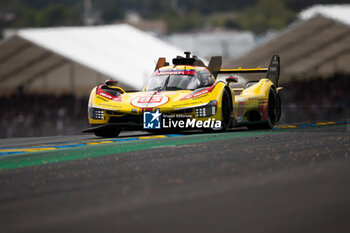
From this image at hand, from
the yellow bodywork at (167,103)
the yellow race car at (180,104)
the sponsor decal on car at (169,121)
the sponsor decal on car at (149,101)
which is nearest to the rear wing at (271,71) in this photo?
the yellow race car at (180,104)

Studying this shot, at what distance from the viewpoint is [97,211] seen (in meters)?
5.89

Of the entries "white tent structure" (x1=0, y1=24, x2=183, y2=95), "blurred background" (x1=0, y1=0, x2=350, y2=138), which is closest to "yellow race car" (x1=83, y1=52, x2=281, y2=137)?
"blurred background" (x1=0, y1=0, x2=350, y2=138)

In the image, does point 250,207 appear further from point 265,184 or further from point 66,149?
point 66,149

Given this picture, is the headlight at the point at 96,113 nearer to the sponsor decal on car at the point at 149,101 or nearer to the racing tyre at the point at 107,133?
the racing tyre at the point at 107,133

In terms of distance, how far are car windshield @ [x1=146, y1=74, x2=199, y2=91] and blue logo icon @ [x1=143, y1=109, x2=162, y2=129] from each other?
3.93 ft

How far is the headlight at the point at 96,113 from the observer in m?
13.7

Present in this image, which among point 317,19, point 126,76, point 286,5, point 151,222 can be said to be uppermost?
point 286,5

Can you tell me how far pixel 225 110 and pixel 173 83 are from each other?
3.95 feet

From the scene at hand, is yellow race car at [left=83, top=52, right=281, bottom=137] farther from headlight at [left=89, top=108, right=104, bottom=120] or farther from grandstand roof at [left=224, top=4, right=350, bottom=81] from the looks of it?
grandstand roof at [left=224, top=4, right=350, bottom=81]

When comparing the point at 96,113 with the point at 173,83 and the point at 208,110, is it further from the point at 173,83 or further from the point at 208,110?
the point at 208,110

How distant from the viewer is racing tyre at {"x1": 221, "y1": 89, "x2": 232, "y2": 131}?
13.6 metres

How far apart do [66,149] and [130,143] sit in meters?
1.18

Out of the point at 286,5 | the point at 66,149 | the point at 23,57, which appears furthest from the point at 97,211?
the point at 286,5

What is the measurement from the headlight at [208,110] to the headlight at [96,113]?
1.78m
